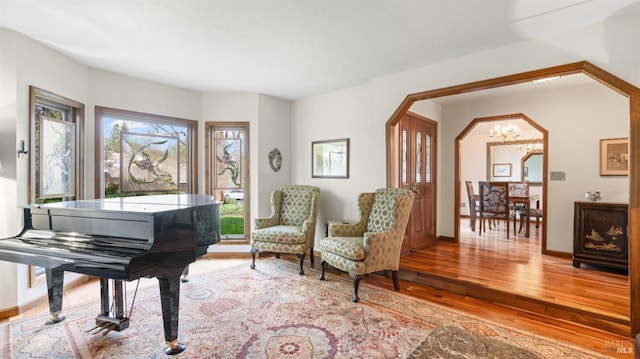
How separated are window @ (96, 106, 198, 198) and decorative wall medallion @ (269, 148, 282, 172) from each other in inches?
46.4

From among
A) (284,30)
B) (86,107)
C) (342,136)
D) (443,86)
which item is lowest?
(342,136)

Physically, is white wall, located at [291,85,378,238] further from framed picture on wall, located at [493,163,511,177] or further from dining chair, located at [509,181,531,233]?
framed picture on wall, located at [493,163,511,177]

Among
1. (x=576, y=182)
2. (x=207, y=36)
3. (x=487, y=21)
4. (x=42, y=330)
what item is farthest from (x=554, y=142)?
(x=42, y=330)

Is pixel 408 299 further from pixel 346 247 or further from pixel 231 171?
pixel 231 171

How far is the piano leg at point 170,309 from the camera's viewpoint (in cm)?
212

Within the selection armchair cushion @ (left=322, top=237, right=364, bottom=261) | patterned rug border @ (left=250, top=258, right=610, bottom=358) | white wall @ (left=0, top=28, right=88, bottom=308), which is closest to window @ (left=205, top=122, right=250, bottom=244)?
patterned rug border @ (left=250, top=258, right=610, bottom=358)

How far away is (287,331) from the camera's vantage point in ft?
8.12

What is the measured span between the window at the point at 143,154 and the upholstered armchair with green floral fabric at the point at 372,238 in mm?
2552

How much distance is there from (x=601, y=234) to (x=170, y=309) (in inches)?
193

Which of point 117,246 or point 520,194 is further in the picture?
point 520,194

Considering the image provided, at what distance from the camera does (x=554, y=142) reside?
4.54 m

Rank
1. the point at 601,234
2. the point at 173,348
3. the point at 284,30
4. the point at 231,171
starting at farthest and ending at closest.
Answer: the point at 231,171 < the point at 601,234 < the point at 284,30 < the point at 173,348

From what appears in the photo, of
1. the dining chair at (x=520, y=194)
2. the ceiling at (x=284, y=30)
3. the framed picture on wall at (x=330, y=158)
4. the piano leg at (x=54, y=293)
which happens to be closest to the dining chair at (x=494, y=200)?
the dining chair at (x=520, y=194)

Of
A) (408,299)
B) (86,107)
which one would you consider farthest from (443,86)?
(86,107)
